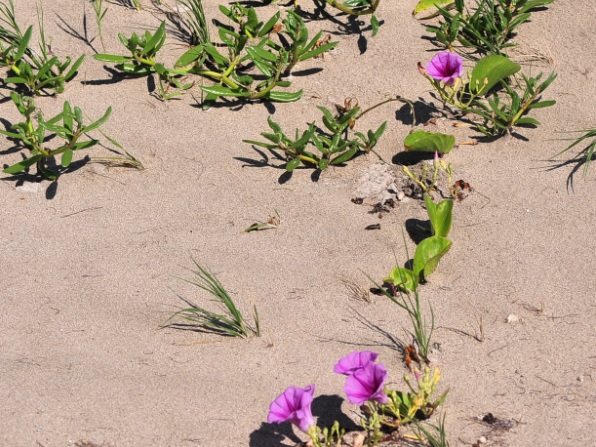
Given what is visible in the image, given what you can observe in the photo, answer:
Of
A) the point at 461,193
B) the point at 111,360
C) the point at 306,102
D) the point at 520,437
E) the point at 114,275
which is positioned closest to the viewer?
the point at 520,437

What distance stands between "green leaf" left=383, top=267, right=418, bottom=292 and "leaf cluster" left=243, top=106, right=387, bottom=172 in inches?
19.9

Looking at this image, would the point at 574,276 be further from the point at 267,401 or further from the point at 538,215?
the point at 267,401

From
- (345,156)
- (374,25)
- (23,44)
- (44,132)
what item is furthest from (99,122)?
(374,25)

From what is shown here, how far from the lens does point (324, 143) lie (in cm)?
291

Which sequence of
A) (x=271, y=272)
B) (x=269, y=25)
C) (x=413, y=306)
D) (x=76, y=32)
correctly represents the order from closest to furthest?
(x=413, y=306), (x=271, y=272), (x=269, y=25), (x=76, y=32)

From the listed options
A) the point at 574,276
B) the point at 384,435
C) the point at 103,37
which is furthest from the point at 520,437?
the point at 103,37

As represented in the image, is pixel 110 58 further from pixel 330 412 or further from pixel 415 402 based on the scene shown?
pixel 415 402

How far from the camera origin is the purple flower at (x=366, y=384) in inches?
81.3

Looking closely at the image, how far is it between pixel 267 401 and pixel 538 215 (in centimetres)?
107

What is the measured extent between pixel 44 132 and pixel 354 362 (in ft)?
4.79

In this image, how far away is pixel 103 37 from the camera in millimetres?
3320

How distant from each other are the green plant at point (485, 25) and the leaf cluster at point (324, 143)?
1.74ft

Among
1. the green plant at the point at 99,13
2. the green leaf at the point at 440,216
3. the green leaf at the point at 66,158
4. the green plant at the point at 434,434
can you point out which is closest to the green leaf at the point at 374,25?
the green leaf at the point at 440,216

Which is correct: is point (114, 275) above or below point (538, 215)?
below
